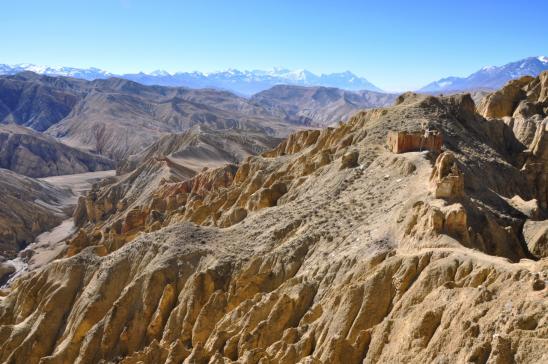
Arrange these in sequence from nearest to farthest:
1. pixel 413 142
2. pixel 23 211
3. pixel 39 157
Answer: pixel 413 142 → pixel 23 211 → pixel 39 157

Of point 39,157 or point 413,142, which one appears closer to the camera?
point 413,142

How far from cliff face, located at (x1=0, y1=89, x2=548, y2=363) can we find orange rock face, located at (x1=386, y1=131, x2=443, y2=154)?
1.28 metres

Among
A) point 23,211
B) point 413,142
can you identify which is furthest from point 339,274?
point 23,211

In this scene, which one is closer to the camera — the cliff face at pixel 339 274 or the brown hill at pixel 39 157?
the cliff face at pixel 339 274

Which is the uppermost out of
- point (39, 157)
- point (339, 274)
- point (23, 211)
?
point (339, 274)

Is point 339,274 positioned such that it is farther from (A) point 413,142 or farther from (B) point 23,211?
(B) point 23,211

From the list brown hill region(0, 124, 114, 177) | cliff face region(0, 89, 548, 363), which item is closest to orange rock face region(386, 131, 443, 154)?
cliff face region(0, 89, 548, 363)

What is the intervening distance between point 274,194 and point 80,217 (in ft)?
214

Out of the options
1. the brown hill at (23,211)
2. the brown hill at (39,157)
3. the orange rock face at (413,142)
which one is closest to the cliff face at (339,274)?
the orange rock face at (413,142)

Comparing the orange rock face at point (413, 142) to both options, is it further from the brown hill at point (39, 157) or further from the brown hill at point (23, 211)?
the brown hill at point (39, 157)

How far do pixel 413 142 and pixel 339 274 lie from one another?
15.4m

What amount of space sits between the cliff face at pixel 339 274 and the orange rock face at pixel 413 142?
4.19ft

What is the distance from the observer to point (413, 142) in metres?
38.0

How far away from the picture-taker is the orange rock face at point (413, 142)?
125 feet
